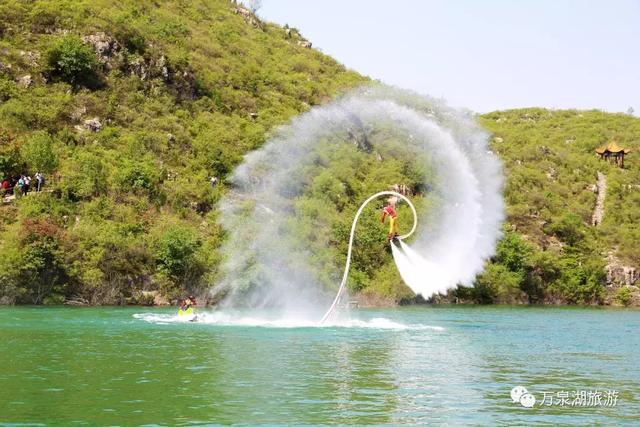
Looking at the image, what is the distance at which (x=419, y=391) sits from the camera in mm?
30859

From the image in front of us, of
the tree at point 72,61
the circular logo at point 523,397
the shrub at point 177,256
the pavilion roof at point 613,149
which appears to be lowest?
the circular logo at point 523,397

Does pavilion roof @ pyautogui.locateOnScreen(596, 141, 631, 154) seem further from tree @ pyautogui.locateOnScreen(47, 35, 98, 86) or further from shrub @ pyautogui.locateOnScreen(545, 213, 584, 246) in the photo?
tree @ pyautogui.locateOnScreen(47, 35, 98, 86)

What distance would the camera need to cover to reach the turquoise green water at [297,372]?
26.1 m

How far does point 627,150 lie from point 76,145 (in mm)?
117018

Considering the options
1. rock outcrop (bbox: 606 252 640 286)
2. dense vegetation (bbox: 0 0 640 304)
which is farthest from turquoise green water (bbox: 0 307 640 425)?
rock outcrop (bbox: 606 252 640 286)

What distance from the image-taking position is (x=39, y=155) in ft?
289

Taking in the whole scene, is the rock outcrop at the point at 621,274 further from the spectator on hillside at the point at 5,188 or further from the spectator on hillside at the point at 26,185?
the spectator on hillside at the point at 5,188

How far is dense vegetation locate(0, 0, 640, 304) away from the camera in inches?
3184

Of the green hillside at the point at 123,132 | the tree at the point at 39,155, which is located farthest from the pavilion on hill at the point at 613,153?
the tree at the point at 39,155

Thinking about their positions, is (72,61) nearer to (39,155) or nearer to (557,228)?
(39,155)

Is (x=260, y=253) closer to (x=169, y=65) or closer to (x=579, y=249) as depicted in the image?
(x=169, y=65)

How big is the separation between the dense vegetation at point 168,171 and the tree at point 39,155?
0.58 ft

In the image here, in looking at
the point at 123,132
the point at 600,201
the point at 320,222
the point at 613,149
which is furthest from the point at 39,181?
the point at 613,149

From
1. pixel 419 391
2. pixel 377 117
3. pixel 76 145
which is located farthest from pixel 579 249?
pixel 419 391
